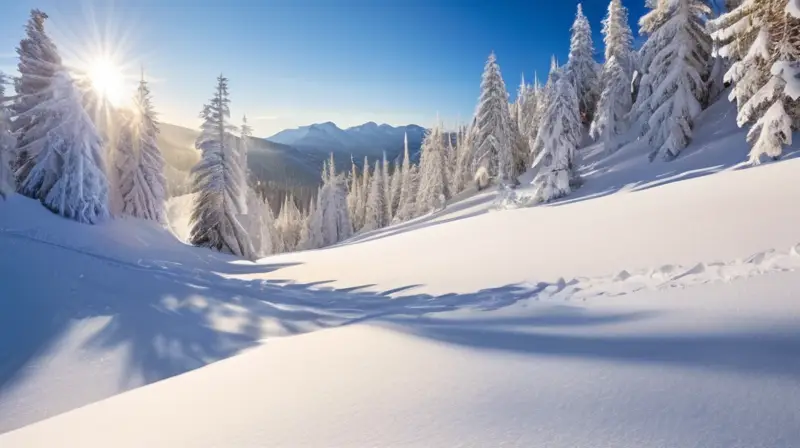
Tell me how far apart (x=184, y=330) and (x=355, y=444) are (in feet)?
20.4

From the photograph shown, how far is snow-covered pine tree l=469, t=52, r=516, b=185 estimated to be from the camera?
126 ft

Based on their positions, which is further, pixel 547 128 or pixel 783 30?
pixel 547 128

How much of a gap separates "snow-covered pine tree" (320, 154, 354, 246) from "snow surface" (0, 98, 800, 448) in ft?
142

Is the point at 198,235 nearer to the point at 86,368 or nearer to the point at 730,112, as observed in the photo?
the point at 86,368

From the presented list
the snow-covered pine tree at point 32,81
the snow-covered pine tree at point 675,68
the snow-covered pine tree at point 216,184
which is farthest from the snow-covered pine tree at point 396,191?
the snow-covered pine tree at point 32,81

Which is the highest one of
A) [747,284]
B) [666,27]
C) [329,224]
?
[666,27]

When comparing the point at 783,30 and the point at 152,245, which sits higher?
the point at 783,30

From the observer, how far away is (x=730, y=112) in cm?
2108

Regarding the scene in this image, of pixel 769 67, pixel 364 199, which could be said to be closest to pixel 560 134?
pixel 769 67

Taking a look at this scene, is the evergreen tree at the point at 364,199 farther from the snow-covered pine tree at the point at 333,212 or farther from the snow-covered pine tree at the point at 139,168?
the snow-covered pine tree at the point at 139,168

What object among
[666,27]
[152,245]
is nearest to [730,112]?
[666,27]

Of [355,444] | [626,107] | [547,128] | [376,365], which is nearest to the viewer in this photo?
[355,444]

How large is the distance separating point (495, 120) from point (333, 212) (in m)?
28.0

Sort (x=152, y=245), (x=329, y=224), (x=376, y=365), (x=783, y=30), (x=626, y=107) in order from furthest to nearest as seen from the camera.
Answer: (x=329, y=224)
(x=626, y=107)
(x=152, y=245)
(x=783, y=30)
(x=376, y=365)
